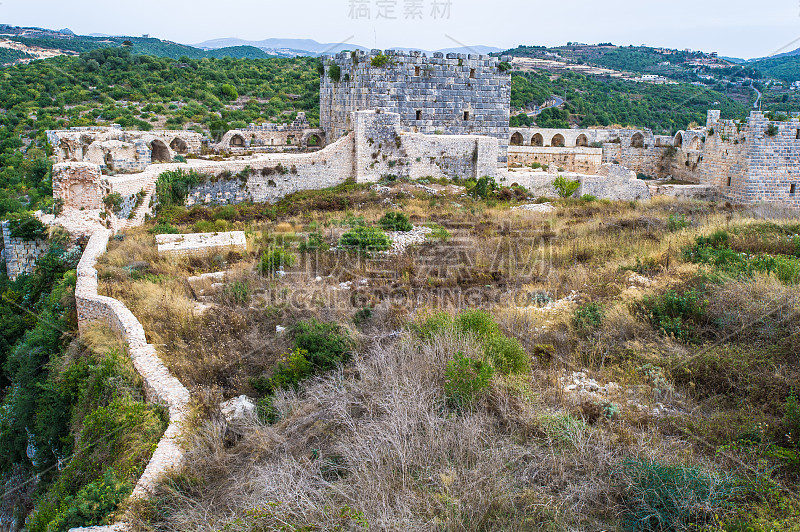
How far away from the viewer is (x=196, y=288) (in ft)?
28.6

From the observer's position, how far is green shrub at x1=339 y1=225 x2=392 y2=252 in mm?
10758

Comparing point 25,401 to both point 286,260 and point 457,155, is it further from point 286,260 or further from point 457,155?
point 457,155

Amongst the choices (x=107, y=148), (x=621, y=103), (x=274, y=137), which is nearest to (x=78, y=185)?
(x=107, y=148)

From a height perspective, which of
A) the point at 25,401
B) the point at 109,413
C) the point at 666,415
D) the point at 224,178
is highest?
the point at 224,178

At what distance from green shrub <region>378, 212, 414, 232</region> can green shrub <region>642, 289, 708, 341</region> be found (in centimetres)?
613

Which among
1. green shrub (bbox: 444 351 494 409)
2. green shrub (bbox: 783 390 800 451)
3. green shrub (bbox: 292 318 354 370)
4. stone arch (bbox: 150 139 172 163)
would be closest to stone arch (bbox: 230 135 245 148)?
stone arch (bbox: 150 139 172 163)

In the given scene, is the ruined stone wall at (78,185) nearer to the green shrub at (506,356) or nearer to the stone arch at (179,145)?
the stone arch at (179,145)

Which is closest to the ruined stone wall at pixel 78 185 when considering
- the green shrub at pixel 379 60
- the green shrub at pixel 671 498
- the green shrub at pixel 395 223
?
the green shrub at pixel 395 223

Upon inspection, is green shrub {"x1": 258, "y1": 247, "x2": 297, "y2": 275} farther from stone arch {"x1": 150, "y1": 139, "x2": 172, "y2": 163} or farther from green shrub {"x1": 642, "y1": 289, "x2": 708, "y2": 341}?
stone arch {"x1": 150, "y1": 139, "x2": 172, "y2": 163}

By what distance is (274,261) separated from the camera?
31.9 feet

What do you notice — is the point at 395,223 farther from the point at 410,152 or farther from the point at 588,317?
the point at 588,317

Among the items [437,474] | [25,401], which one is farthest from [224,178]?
[437,474]

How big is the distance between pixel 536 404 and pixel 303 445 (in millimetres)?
2071

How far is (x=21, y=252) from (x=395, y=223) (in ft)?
26.7
